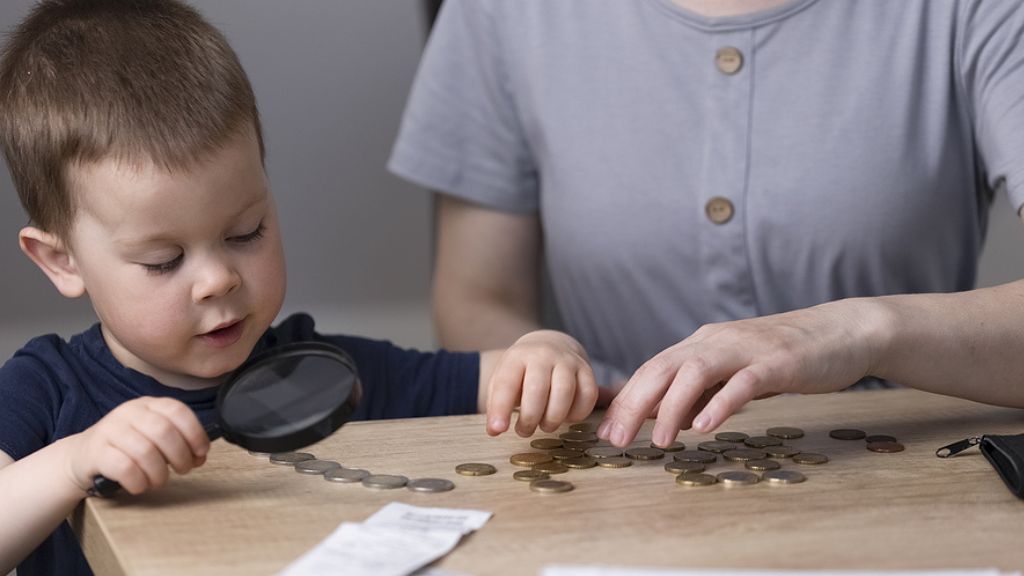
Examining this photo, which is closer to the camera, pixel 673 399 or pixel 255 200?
pixel 673 399

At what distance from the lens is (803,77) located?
1.82 m

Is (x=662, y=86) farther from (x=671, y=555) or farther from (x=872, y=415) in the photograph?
(x=671, y=555)

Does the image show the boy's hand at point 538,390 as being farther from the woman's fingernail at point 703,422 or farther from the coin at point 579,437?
the woman's fingernail at point 703,422

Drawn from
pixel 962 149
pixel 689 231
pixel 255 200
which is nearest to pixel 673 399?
pixel 255 200

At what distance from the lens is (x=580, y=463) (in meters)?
1.22

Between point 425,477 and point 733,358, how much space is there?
32cm

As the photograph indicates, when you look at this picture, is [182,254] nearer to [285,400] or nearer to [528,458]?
[285,400]

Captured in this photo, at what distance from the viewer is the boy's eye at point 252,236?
1.46 metres

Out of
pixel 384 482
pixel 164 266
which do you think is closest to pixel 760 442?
pixel 384 482

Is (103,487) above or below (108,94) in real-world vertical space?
below

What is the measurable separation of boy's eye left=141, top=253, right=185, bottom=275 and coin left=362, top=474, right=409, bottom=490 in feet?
1.28

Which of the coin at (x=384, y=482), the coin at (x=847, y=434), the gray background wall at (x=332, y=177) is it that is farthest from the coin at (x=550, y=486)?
the gray background wall at (x=332, y=177)

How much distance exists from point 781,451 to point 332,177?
5.71ft

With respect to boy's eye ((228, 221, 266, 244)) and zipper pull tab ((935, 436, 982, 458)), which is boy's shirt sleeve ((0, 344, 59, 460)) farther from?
zipper pull tab ((935, 436, 982, 458))
